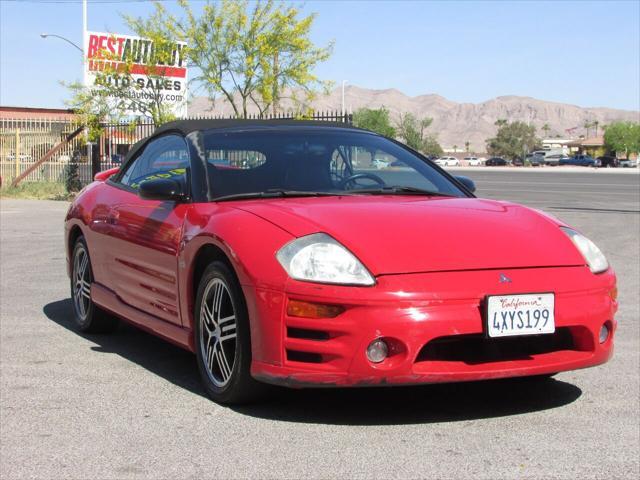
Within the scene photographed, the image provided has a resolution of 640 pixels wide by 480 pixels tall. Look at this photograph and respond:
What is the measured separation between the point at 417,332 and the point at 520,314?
0.47 metres

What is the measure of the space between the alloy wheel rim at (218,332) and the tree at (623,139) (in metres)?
146

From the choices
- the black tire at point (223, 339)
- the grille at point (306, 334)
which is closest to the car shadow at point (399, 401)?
Answer: the black tire at point (223, 339)

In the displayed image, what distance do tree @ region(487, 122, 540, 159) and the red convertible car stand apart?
6410 inches

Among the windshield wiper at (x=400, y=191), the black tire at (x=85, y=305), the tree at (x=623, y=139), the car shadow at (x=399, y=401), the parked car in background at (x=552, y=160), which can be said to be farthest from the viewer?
the tree at (x=623, y=139)

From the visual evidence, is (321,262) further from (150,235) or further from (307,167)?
(150,235)

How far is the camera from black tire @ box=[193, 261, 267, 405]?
4.43m

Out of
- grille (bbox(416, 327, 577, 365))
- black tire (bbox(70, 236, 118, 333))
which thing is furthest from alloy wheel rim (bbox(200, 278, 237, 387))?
black tire (bbox(70, 236, 118, 333))

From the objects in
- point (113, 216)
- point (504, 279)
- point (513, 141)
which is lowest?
point (504, 279)

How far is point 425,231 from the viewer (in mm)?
4477

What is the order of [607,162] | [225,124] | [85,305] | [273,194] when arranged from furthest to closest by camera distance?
[607,162]
[85,305]
[225,124]
[273,194]

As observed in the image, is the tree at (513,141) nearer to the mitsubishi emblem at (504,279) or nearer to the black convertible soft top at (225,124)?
the black convertible soft top at (225,124)

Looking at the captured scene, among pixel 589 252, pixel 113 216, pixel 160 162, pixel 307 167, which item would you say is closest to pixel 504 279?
pixel 589 252

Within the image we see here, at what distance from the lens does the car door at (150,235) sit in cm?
512

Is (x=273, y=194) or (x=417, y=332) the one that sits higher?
(x=273, y=194)
